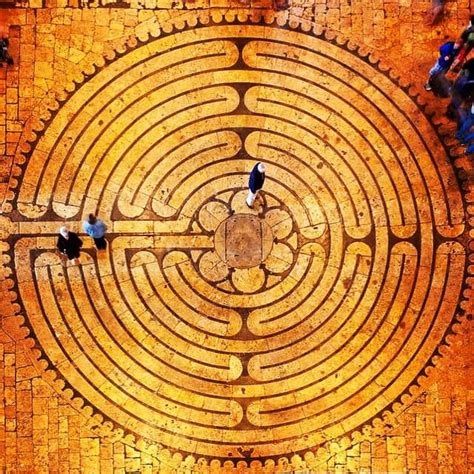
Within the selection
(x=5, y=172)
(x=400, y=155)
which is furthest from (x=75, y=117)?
(x=400, y=155)

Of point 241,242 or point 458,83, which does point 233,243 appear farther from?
point 458,83

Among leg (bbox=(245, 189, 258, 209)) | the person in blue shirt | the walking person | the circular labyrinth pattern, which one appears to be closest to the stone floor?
the circular labyrinth pattern

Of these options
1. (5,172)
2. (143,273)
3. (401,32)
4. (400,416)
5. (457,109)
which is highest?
(401,32)

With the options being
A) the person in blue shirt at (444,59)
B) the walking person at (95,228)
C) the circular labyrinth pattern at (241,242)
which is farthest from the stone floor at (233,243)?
the walking person at (95,228)

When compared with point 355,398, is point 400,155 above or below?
above

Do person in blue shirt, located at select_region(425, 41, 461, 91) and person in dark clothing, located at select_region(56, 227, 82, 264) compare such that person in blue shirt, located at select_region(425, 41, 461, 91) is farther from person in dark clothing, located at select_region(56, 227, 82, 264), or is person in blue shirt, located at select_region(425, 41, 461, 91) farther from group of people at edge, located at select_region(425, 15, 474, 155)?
person in dark clothing, located at select_region(56, 227, 82, 264)

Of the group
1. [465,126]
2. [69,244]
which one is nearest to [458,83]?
[465,126]

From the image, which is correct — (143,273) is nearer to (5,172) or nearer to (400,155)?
(5,172)
